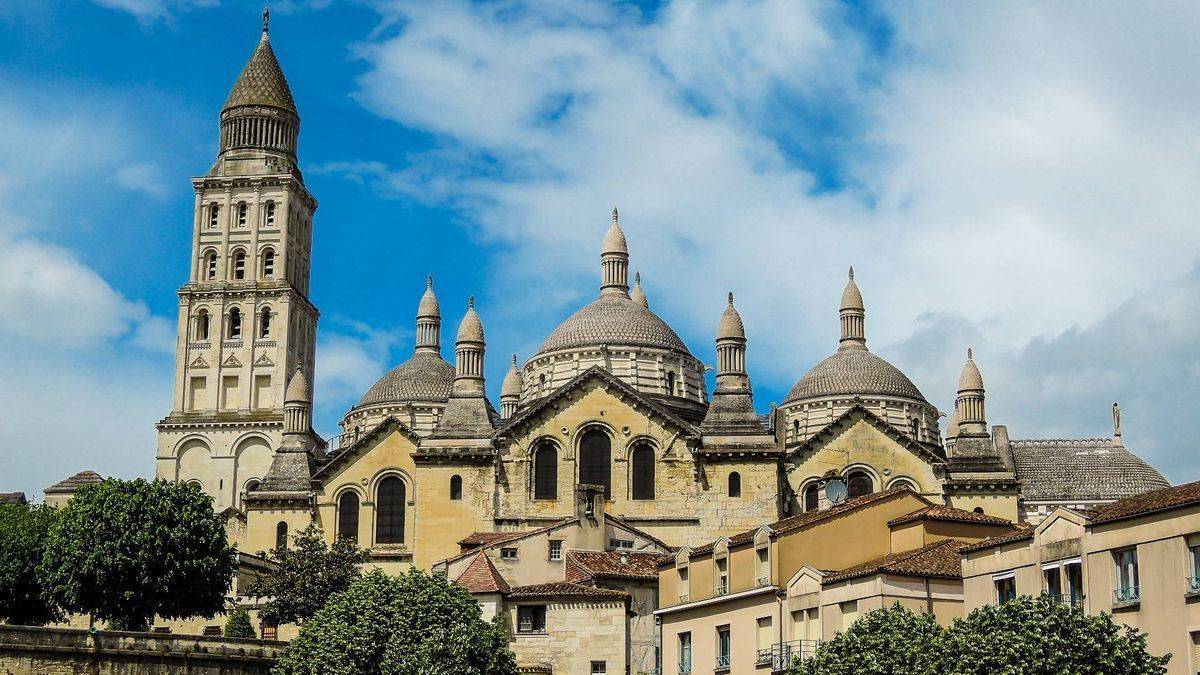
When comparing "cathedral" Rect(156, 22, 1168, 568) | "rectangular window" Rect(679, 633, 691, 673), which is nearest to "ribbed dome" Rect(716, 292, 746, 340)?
"cathedral" Rect(156, 22, 1168, 568)

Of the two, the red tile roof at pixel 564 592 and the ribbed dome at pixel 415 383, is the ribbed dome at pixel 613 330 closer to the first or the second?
the ribbed dome at pixel 415 383

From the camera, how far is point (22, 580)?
68125 mm

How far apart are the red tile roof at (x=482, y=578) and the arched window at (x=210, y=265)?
54.4 m

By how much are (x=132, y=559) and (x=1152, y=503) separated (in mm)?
37509

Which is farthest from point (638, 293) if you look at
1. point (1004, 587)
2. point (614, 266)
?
point (1004, 587)

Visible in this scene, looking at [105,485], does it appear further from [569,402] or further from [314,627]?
[569,402]

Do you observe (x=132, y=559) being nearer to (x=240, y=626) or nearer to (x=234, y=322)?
(x=240, y=626)

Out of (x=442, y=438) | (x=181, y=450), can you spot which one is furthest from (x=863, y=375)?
(x=181, y=450)

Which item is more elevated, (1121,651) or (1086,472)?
(1086,472)

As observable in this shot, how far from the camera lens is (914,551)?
47.7m

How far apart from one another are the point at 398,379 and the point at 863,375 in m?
26.7

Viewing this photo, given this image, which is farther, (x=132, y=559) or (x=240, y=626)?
(x=240, y=626)

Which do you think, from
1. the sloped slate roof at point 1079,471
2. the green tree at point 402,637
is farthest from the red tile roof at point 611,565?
the sloped slate roof at point 1079,471

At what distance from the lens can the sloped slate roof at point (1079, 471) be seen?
9219 cm
